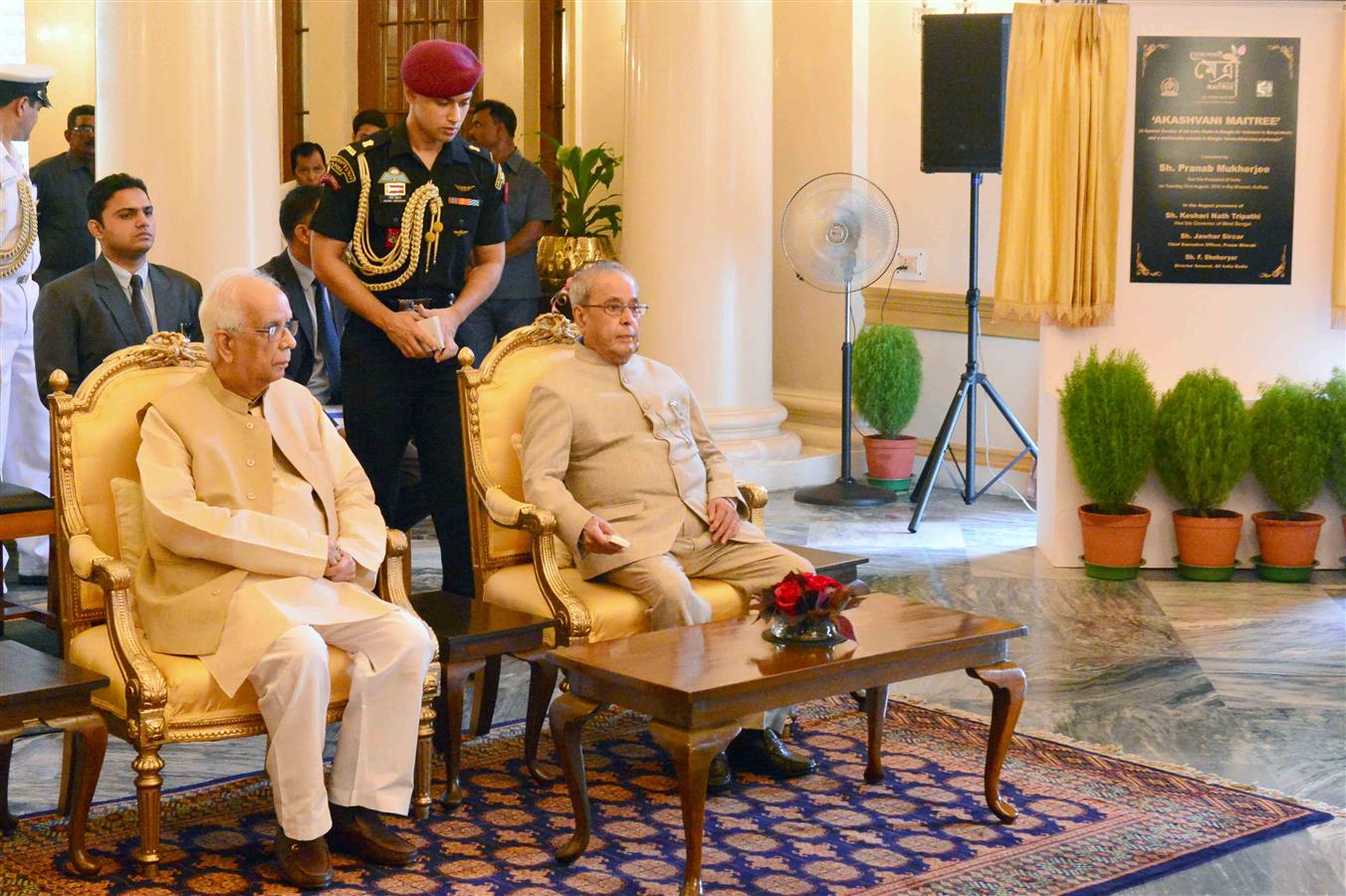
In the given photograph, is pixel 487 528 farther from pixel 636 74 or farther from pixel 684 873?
pixel 636 74

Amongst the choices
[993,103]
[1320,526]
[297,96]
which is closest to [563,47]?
[297,96]

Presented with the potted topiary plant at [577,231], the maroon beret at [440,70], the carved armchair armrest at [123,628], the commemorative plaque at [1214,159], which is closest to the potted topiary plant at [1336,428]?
the commemorative plaque at [1214,159]

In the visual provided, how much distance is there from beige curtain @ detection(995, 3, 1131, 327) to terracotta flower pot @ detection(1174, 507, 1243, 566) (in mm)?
904

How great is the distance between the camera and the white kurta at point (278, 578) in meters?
3.63

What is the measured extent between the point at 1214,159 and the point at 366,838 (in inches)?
184

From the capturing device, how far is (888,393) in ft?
28.9

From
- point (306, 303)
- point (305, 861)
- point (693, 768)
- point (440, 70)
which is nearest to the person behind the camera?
point (693, 768)

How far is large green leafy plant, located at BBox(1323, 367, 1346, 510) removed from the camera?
6.68 meters

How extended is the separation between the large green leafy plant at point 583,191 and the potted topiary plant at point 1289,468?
14.0 feet

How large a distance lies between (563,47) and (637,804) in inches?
308

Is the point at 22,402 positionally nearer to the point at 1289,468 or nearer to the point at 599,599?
the point at 599,599

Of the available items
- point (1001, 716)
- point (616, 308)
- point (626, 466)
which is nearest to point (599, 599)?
point (626, 466)

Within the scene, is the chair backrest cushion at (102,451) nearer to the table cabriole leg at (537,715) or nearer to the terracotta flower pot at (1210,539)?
the table cabriole leg at (537,715)

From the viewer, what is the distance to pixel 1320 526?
6.81 m
